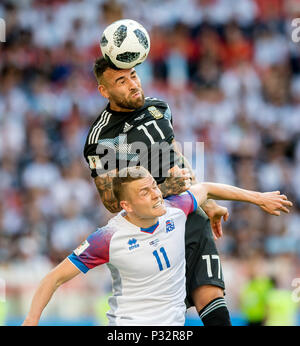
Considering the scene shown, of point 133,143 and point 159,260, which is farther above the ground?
point 133,143

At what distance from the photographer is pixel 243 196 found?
639cm

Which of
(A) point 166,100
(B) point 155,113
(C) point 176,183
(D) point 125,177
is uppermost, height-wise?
(B) point 155,113

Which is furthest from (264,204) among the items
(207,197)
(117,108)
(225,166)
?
(225,166)

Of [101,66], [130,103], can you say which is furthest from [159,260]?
[101,66]

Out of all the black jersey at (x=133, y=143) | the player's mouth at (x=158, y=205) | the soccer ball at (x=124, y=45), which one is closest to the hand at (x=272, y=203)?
the black jersey at (x=133, y=143)

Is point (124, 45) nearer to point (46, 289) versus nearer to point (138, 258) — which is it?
point (138, 258)

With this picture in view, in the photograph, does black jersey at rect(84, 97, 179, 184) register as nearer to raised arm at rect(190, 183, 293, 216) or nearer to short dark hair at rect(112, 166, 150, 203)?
raised arm at rect(190, 183, 293, 216)

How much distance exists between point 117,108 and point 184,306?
1759mm

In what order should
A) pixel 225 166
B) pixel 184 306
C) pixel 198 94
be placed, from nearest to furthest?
pixel 184 306 < pixel 225 166 < pixel 198 94

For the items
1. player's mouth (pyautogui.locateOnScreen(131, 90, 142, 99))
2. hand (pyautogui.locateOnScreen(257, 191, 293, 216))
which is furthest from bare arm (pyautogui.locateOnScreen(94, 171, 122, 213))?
hand (pyautogui.locateOnScreen(257, 191, 293, 216))

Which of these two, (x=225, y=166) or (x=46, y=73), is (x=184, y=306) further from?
(x=46, y=73)

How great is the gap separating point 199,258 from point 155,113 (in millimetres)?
1279

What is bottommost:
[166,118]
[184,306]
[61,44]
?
[184,306]

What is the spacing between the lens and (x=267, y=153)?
1281 cm
